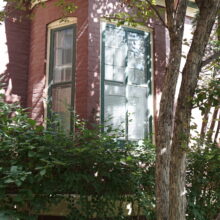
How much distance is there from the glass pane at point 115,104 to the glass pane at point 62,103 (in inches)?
31.4

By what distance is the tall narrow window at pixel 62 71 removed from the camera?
6.93 meters

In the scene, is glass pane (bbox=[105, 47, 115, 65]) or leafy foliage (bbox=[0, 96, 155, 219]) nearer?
leafy foliage (bbox=[0, 96, 155, 219])

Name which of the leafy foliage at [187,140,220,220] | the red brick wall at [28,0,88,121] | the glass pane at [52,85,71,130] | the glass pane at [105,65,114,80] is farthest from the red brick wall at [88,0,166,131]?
the leafy foliage at [187,140,220,220]

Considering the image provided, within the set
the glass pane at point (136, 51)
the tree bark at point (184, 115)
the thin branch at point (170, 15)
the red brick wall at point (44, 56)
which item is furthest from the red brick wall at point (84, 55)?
the tree bark at point (184, 115)

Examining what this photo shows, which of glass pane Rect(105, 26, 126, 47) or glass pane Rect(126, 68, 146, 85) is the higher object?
glass pane Rect(105, 26, 126, 47)

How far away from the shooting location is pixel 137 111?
23.3 feet

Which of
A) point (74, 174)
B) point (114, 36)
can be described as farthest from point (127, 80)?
point (74, 174)

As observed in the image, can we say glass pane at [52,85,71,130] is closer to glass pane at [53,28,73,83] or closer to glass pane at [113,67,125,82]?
glass pane at [53,28,73,83]

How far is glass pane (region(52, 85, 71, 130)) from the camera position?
22.4ft

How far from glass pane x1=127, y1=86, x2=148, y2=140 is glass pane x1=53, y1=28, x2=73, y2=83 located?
1.36 meters

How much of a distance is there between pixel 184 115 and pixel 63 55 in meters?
4.00

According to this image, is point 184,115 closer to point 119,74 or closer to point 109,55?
point 119,74

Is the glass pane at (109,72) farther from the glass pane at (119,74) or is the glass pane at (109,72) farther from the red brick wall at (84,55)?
the red brick wall at (84,55)

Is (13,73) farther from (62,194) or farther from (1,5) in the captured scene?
(62,194)
